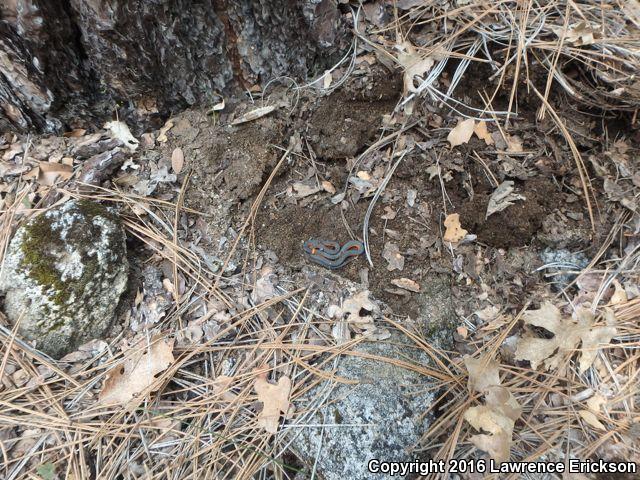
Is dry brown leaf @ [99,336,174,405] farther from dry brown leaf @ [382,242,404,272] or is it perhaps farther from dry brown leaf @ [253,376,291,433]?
dry brown leaf @ [382,242,404,272]

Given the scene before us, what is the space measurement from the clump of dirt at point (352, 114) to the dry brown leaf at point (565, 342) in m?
1.52

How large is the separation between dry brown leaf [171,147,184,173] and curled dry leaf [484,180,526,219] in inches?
76.9

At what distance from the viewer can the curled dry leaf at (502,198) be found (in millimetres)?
2557

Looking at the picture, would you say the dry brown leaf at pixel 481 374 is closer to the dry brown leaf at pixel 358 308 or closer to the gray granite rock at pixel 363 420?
the gray granite rock at pixel 363 420

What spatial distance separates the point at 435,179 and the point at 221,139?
1.41 meters

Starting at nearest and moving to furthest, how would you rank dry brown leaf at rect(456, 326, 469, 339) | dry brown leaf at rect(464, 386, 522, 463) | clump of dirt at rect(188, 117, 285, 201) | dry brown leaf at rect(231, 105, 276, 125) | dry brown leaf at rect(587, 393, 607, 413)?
dry brown leaf at rect(464, 386, 522, 463) → dry brown leaf at rect(587, 393, 607, 413) → dry brown leaf at rect(456, 326, 469, 339) → clump of dirt at rect(188, 117, 285, 201) → dry brown leaf at rect(231, 105, 276, 125)

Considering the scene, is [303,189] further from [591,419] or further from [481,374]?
[591,419]

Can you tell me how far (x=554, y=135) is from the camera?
104 inches

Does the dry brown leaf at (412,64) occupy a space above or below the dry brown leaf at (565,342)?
above

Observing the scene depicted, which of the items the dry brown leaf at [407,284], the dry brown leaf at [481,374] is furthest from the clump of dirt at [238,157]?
the dry brown leaf at [481,374]

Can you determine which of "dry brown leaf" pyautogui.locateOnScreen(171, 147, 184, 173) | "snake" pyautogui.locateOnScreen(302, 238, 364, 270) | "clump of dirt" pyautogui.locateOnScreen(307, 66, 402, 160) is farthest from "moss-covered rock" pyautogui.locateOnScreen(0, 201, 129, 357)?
"clump of dirt" pyautogui.locateOnScreen(307, 66, 402, 160)

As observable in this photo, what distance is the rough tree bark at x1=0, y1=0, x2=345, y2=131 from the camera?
90.4 inches

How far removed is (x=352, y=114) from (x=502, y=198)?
110 cm

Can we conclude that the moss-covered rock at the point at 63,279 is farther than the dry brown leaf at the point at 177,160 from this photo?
No
